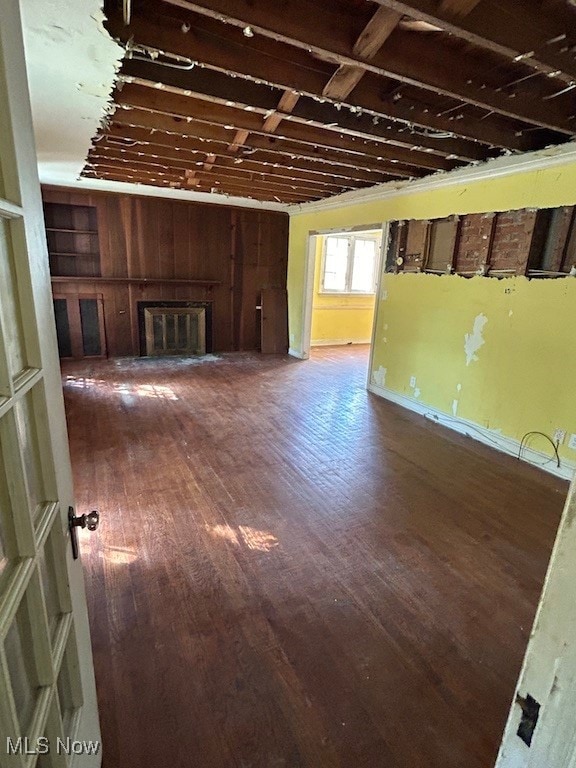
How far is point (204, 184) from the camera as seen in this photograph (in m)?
4.94

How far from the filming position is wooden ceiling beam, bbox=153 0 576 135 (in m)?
1.57

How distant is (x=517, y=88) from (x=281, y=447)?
288 centimetres

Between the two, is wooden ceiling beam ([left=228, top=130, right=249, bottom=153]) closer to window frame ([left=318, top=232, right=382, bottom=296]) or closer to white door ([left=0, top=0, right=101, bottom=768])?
white door ([left=0, top=0, right=101, bottom=768])

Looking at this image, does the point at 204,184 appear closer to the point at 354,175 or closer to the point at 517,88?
the point at 354,175

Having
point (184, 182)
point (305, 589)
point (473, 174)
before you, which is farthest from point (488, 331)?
point (184, 182)

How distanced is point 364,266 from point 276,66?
6479 mm

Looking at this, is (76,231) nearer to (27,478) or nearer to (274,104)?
(274,104)

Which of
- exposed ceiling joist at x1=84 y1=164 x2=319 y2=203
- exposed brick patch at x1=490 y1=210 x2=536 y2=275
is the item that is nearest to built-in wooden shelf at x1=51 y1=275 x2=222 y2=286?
exposed ceiling joist at x1=84 y1=164 x2=319 y2=203

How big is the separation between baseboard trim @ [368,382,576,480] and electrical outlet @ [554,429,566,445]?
14 cm

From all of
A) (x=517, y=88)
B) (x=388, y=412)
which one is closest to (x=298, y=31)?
(x=517, y=88)

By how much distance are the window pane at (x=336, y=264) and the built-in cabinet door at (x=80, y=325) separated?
4.25 metres

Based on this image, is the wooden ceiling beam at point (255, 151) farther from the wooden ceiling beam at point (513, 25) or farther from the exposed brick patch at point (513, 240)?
the wooden ceiling beam at point (513, 25)

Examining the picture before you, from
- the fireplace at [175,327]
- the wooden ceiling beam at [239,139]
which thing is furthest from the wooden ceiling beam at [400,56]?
the fireplace at [175,327]

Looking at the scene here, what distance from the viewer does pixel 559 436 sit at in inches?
124
